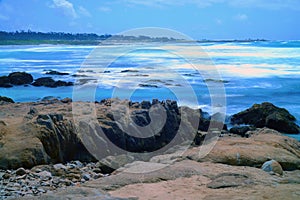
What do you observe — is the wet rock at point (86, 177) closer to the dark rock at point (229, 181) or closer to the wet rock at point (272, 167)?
the dark rock at point (229, 181)

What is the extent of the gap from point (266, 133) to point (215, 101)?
823 centimetres

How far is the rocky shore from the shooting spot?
4.83 meters

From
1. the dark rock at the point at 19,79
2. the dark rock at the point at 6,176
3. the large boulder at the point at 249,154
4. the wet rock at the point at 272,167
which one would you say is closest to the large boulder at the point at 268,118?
the large boulder at the point at 249,154

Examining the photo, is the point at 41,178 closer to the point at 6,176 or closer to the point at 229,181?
the point at 6,176

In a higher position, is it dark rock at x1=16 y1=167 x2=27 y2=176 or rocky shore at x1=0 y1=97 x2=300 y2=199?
rocky shore at x1=0 y1=97 x2=300 y2=199

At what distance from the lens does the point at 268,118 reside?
1209 cm

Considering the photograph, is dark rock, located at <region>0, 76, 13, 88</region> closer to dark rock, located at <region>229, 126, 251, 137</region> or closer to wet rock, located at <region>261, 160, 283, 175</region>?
dark rock, located at <region>229, 126, 251, 137</region>

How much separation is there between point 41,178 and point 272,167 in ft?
10.6

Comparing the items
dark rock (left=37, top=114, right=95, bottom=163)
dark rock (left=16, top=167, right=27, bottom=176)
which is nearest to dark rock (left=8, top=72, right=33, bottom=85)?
dark rock (left=37, top=114, right=95, bottom=163)

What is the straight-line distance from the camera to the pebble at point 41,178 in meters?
5.11

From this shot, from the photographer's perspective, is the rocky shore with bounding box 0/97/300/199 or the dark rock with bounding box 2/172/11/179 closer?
the rocky shore with bounding box 0/97/300/199

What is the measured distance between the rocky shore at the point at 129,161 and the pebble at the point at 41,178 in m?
0.01

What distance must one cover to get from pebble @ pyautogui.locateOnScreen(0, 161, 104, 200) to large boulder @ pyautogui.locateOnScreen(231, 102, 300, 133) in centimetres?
713

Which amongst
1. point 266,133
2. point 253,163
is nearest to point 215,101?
point 266,133
